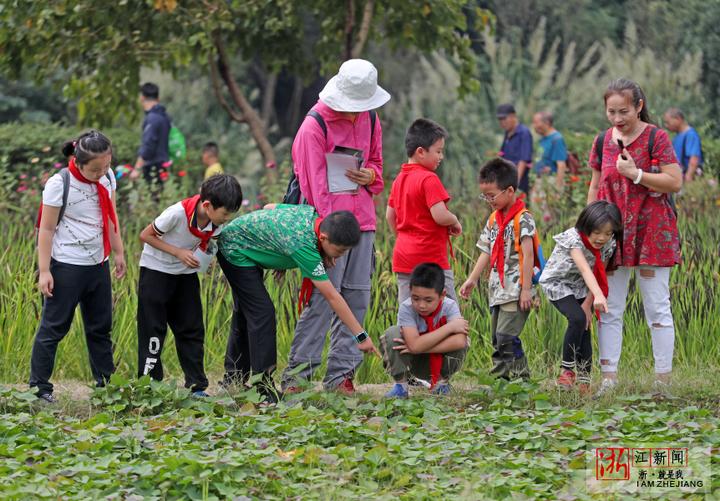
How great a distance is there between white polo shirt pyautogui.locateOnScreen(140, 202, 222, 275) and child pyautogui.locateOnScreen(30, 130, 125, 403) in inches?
10.8

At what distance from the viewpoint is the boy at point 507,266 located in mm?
5984

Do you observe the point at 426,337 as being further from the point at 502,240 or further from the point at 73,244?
the point at 73,244

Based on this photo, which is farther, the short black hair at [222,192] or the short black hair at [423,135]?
the short black hair at [423,135]

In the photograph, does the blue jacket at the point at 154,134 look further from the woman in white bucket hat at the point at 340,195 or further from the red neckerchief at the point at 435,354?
the red neckerchief at the point at 435,354

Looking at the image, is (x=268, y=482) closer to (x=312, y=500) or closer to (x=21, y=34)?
(x=312, y=500)

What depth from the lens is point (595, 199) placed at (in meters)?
6.24

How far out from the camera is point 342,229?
5402 millimetres

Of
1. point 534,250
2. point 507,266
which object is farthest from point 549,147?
point 507,266

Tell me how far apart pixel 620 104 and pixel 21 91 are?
1582 centimetres

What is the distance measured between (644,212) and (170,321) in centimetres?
259

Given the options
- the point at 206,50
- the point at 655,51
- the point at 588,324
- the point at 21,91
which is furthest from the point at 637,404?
the point at 21,91

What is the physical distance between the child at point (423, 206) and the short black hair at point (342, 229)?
0.67 m

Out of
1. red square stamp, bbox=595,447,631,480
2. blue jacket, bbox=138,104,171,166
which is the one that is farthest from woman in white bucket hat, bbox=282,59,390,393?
blue jacket, bbox=138,104,171,166

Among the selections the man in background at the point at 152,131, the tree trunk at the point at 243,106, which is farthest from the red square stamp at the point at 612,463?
the man in background at the point at 152,131
